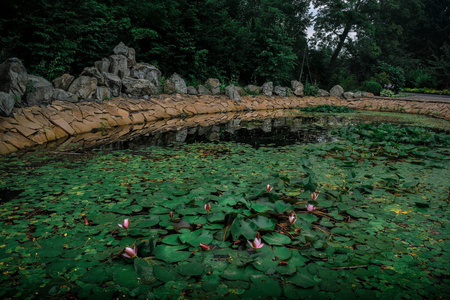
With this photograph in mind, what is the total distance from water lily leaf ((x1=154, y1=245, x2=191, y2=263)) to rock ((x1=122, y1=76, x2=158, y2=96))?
6670 millimetres

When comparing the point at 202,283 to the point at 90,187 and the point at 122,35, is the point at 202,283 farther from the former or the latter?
the point at 122,35

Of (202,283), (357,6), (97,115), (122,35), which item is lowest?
(202,283)

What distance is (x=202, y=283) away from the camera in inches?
49.6

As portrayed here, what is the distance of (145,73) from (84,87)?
249cm

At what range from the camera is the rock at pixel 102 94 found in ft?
20.6

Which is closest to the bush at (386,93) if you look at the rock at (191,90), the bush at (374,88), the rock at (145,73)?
the bush at (374,88)

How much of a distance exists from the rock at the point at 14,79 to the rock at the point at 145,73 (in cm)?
338

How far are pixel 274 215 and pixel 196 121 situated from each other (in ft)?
18.5

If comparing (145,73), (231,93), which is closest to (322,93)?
(231,93)

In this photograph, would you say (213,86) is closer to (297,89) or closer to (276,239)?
(297,89)

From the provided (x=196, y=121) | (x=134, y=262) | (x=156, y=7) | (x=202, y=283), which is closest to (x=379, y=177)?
(x=202, y=283)

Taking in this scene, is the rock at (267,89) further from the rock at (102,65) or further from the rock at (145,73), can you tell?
the rock at (102,65)

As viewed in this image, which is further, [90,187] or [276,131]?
[276,131]

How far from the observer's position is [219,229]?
1741 millimetres
